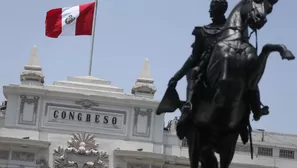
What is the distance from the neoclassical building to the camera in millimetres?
28328

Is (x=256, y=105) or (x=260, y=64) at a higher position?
(x=260, y=64)

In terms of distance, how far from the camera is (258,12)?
5223mm

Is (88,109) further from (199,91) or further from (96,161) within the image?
(199,91)

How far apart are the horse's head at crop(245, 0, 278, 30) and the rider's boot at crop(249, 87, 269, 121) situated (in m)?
0.47

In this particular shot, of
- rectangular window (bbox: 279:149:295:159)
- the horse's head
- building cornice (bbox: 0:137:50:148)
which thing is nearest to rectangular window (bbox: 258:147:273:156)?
rectangular window (bbox: 279:149:295:159)

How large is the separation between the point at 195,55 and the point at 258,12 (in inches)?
24.9

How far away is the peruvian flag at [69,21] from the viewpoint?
91.2ft

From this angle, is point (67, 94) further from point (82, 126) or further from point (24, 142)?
point (24, 142)

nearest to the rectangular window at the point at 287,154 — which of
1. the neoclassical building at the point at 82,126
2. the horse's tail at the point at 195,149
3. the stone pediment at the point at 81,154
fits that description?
the neoclassical building at the point at 82,126

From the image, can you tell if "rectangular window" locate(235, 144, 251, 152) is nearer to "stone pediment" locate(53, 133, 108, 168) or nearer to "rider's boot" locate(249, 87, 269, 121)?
"stone pediment" locate(53, 133, 108, 168)

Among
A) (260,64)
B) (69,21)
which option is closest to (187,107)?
(260,64)

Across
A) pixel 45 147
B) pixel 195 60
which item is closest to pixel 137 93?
pixel 45 147

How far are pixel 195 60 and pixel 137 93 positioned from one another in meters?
24.0

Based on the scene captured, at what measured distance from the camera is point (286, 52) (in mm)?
4938
